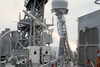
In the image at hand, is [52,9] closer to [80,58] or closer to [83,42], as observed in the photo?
[83,42]

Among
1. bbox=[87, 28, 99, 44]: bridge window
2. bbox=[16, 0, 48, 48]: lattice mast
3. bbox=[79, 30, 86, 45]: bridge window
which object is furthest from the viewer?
bbox=[16, 0, 48, 48]: lattice mast

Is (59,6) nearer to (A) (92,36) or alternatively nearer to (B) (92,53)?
(A) (92,36)

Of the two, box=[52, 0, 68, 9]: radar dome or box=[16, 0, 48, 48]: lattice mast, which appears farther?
box=[16, 0, 48, 48]: lattice mast

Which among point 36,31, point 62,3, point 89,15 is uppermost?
point 62,3

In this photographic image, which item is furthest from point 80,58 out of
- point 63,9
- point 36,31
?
point 36,31

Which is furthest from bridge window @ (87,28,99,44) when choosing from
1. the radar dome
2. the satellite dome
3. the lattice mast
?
the lattice mast

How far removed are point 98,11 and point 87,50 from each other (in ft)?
22.2

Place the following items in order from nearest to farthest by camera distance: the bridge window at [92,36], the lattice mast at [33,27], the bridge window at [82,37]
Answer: the bridge window at [92,36], the bridge window at [82,37], the lattice mast at [33,27]

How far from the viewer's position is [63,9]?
2325cm

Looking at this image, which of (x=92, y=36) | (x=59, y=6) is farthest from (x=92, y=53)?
(x=59, y=6)

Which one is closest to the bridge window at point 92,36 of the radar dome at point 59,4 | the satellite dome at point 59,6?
the satellite dome at point 59,6

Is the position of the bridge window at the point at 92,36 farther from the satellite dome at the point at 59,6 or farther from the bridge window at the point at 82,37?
the satellite dome at the point at 59,6

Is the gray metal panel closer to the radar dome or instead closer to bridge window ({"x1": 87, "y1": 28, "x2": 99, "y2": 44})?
bridge window ({"x1": 87, "y1": 28, "x2": 99, "y2": 44})

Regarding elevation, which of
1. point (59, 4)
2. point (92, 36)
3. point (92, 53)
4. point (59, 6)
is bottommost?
point (92, 53)
